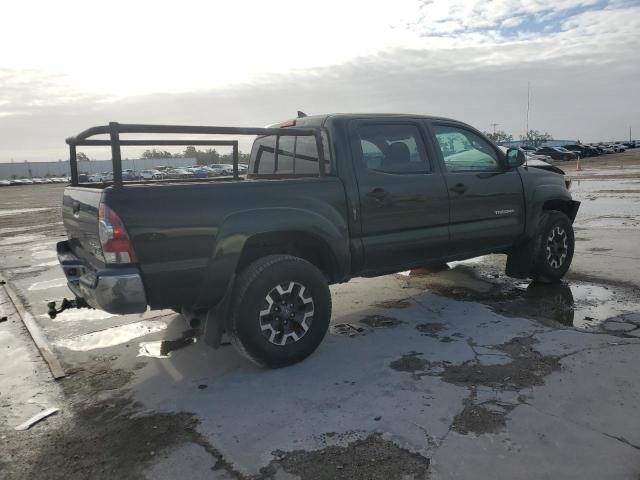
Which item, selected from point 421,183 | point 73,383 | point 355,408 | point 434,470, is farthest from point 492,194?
point 73,383

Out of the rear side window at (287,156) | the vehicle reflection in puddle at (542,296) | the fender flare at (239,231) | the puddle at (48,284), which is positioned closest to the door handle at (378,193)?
the rear side window at (287,156)

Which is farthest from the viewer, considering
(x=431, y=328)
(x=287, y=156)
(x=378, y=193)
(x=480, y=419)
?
(x=287, y=156)

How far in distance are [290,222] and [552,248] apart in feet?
11.8

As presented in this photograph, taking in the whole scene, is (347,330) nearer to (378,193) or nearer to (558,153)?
(378,193)

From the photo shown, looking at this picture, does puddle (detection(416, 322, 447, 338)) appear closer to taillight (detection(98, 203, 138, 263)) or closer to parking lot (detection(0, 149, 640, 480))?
parking lot (detection(0, 149, 640, 480))

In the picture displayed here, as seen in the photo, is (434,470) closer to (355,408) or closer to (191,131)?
(355,408)

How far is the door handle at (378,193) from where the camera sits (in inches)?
172

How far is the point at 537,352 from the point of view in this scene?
4051mm

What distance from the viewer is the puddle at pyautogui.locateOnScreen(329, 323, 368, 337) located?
472 cm

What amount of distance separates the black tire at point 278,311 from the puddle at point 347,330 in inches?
26.1

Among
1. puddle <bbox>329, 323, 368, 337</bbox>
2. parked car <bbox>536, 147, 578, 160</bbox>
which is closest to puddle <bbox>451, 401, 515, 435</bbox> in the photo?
puddle <bbox>329, 323, 368, 337</bbox>

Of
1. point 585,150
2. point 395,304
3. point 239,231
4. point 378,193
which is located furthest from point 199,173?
point 585,150

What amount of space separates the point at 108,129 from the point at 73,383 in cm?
192

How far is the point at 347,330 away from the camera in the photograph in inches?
190
